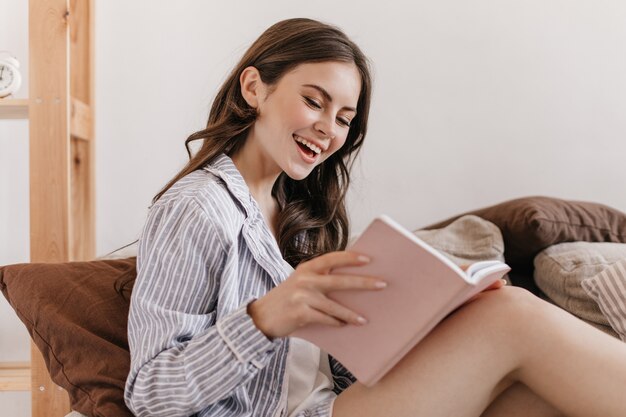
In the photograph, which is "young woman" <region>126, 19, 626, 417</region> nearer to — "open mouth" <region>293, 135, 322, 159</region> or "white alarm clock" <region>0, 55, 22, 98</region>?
"open mouth" <region>293, 135, 322, 159</region>

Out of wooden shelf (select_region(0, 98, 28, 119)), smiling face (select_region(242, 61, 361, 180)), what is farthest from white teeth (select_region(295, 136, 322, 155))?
wooden shelf (select_region(0, 98, 28, 119))

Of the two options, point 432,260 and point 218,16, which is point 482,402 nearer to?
point 432,260

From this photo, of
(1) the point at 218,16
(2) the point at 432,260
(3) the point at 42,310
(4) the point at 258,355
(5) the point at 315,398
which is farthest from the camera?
(1) the point at 218,16

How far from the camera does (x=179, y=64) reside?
1.93m

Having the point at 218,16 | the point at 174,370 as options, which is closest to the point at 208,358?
the point at 174,370

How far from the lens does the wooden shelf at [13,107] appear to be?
1738mm

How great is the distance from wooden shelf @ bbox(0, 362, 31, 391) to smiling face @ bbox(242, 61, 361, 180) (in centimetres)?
101

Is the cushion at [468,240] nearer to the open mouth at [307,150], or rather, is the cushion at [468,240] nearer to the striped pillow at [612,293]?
the striped pillow at [612,293]

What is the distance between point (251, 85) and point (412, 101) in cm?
83

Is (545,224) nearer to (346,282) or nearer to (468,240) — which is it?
(468,240)

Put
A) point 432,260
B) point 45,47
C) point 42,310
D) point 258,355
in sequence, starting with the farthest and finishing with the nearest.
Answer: point 45,47 → point 42,310 → point 258,355 → point 432,260

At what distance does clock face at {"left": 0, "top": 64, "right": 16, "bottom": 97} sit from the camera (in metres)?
1.77

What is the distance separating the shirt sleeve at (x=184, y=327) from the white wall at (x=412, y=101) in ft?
3.07

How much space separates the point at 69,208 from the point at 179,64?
0.49m
